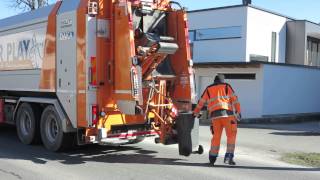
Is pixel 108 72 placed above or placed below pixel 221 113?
above

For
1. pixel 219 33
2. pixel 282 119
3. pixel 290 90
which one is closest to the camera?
pixel 282 119

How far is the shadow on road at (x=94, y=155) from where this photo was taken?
9.98 meters

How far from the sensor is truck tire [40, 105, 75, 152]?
1078cm

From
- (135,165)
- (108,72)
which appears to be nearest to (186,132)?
(135,165)

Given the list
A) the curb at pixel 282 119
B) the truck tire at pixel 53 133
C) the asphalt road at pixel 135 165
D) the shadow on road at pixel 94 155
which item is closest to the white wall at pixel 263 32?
the curb at pixel 282 119

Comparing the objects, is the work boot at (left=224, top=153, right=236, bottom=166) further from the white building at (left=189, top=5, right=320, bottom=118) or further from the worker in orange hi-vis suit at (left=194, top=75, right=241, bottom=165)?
the white building at (left=189, top=5, right=320, bottom=118)

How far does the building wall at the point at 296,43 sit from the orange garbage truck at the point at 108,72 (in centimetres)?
2248

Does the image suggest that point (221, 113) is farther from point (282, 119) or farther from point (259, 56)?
point (259, 56)

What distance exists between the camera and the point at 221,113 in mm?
9773

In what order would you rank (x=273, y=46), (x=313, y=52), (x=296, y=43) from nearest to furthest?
(x=273, y=46) → (x=296, y=43) → (x=313, y=52)

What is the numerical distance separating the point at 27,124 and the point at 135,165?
3.92 metres

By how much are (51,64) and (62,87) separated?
0.71 meters

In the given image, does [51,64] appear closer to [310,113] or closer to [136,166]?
[136,166]

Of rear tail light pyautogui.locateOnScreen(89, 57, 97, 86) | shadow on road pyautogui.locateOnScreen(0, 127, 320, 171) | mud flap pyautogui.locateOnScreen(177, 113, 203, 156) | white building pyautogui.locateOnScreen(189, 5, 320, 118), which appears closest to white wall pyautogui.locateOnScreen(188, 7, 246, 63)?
white building pyautogui.locateOnScreen(189, 5, 320, 118)
